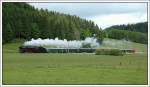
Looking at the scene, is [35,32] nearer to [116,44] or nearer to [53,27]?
[53,27]

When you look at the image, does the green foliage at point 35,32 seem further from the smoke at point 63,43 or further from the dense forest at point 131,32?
the dense forest at point 131,32

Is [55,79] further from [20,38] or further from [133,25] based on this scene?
[133,25]

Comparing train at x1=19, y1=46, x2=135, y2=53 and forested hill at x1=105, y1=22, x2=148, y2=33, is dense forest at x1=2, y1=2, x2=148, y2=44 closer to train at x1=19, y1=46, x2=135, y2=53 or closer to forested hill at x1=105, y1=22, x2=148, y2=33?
forested hill at x1=105, y1=22, x2=148, y2=33

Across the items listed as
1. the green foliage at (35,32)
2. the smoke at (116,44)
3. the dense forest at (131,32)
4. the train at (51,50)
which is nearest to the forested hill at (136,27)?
the dense forest at (131,32)

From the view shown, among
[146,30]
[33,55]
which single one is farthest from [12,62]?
[146,30]

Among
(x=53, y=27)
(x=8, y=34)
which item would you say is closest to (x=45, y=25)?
(x=53, y=27)
